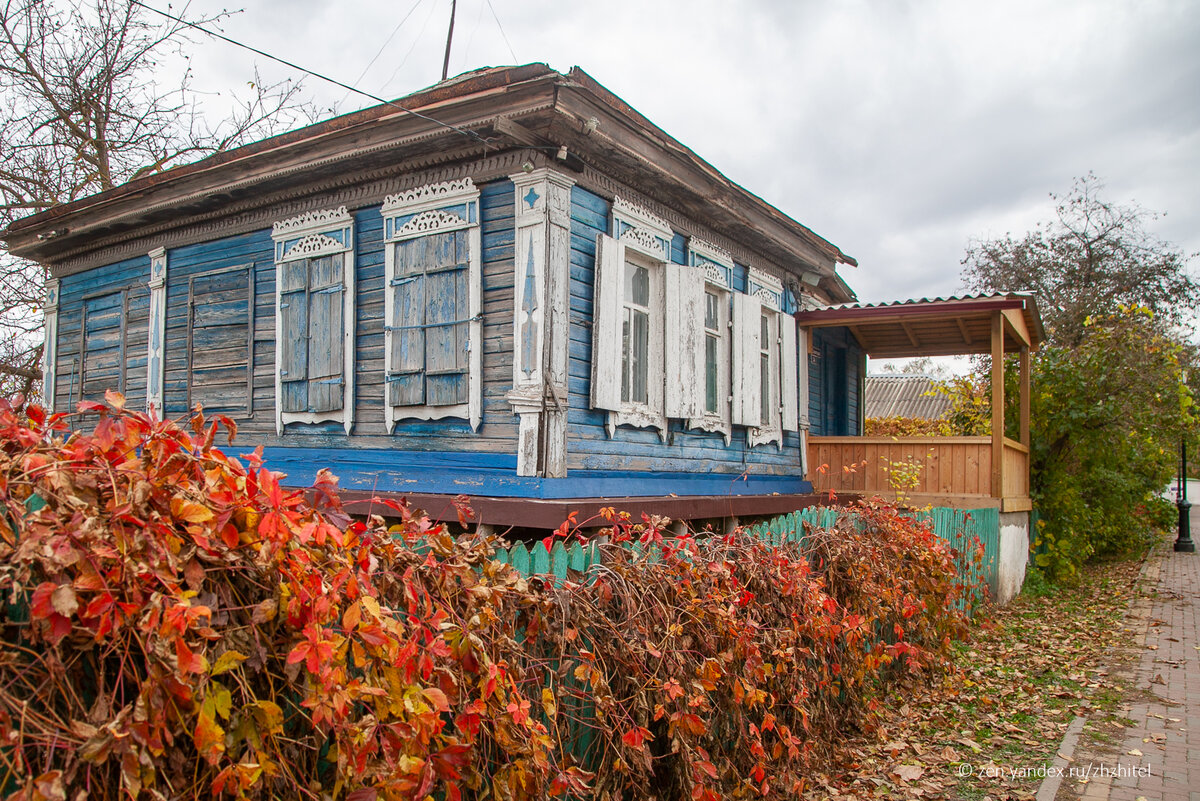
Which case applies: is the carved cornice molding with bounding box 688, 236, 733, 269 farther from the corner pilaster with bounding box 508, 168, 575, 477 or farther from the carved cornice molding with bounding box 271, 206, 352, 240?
the carved cornice molding with bounding box 271, 206, 352, 240

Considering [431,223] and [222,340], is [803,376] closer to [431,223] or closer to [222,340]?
[431,223]

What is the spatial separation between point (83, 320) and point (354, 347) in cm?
528

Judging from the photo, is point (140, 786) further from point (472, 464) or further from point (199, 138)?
point (199, 138)

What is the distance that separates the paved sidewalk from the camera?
15.1 feet

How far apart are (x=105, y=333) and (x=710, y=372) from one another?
7.69 metres

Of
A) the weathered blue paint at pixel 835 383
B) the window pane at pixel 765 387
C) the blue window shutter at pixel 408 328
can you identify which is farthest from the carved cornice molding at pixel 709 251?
the weathered blue paint at pixel 835 383

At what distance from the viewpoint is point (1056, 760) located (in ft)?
16.6

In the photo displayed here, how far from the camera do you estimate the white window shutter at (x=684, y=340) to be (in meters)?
8.09

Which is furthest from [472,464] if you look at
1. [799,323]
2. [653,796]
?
[799,323]

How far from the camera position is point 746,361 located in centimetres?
959

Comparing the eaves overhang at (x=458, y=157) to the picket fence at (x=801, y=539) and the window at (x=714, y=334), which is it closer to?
the window at (x=714, y=334)

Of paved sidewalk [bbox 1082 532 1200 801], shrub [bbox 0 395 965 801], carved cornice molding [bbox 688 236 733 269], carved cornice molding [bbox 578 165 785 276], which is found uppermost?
carved cornice molding [bbox 578 165 785 276]

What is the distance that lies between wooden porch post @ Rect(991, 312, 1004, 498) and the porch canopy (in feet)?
0.04

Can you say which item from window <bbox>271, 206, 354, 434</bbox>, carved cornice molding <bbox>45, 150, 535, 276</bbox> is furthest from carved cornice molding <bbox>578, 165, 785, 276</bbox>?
window <bbox>271, 206, 354, 434</bbox>
